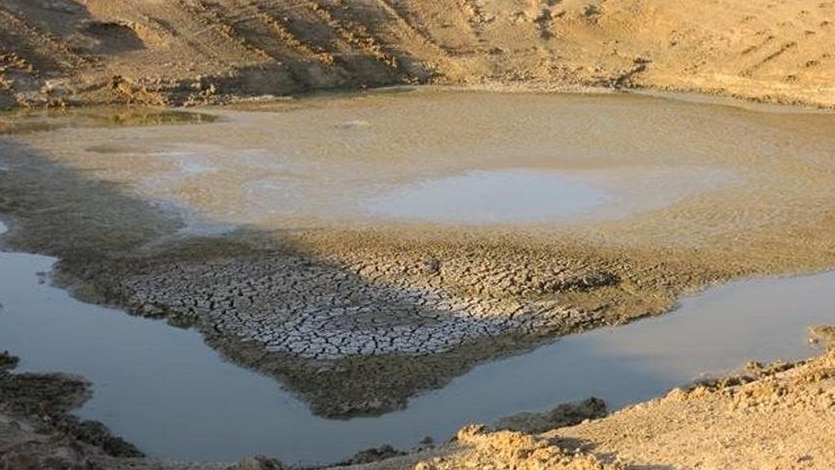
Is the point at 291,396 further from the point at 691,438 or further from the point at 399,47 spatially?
the point at 399,47

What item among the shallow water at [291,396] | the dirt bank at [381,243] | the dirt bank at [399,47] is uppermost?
the dirt bank at [399,47]

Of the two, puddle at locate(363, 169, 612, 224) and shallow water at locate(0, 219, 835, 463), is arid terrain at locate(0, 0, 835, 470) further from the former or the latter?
puddle at locate(363, 169, 612, 224)

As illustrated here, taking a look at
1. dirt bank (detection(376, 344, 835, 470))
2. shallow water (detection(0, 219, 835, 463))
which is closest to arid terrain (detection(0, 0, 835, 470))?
dirt bank (detection(376, 344, 835, 470))

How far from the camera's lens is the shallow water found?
895 cm

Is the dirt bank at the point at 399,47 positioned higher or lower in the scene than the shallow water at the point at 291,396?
higher

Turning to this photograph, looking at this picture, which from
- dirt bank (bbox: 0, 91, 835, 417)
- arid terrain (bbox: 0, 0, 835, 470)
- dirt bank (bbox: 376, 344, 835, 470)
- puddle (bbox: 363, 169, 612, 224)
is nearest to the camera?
dirt bank (bbox: 376, 344, 835, 470)

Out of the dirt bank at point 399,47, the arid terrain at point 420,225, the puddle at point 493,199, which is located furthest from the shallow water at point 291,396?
the dirt bank at point 399,47

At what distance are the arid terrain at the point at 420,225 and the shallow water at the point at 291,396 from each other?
11.1 inches

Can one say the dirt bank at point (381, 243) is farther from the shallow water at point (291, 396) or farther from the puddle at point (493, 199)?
the puddle at point (493, 199)

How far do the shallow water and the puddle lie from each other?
3.86 m

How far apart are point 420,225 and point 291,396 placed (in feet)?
18.8

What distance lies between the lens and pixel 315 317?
11305 millimetres

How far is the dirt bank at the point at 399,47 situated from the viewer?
2577 centimetres

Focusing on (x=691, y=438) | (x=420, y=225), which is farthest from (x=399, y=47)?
(x=691, y=438)
